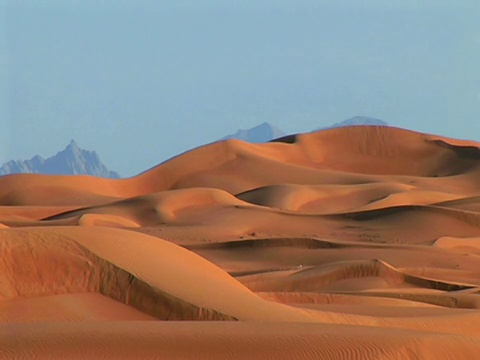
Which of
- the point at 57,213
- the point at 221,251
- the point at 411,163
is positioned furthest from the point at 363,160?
the point at 221,251

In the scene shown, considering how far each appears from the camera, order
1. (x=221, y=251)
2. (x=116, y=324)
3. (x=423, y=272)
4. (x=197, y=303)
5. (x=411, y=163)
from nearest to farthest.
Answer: (x=116, y=324)
(x=197, y=303)
(x=423, y=272)
(x=221, y=251)
(x=411, y=163)

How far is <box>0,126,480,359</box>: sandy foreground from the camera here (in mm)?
7934

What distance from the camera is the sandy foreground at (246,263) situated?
7.93m

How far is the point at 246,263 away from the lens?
22375mm

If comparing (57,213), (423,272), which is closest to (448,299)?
(423,272)

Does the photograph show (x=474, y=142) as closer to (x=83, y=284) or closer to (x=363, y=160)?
(x=363, y=160)

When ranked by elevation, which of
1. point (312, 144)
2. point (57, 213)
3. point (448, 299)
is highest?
point (312, 144)

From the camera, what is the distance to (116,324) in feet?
27.6

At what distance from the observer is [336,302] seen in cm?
1377

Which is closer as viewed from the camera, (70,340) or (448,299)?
(70,340)

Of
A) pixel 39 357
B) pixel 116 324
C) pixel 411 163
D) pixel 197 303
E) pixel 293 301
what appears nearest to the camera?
pixel 39 357

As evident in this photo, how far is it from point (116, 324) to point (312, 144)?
1606 inches

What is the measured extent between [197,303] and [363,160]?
38.8m

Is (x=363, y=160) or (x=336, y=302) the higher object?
(x=363, y=160)
